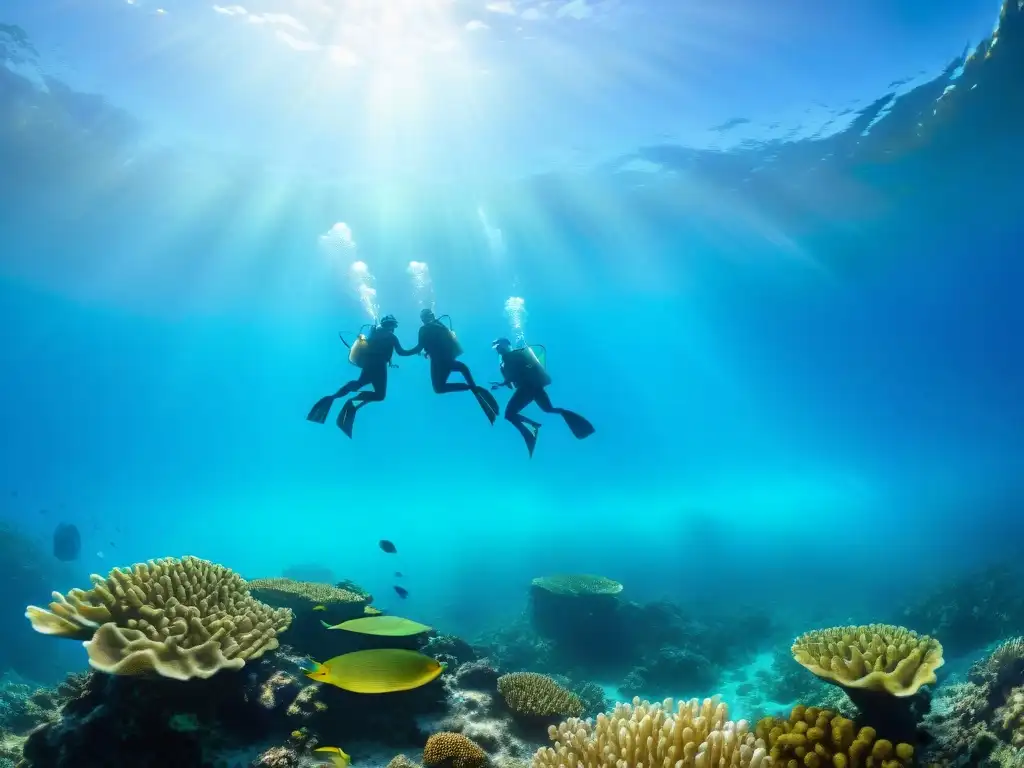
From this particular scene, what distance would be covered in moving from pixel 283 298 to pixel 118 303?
12.3 metres

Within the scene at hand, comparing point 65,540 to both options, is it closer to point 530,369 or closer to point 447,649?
point 447,649

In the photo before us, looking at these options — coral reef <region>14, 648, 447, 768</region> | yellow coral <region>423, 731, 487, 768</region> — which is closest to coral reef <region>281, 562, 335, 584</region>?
coral reef <region>14, 648, 447, 768</region>

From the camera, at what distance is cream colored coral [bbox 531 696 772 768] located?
297cm

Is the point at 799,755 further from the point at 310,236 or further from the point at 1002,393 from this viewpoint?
the point at 1002,393

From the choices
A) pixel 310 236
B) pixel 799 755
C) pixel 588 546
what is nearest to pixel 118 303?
pixel 310 236

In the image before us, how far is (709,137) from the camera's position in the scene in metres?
22.3

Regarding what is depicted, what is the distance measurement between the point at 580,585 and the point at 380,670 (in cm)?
1258

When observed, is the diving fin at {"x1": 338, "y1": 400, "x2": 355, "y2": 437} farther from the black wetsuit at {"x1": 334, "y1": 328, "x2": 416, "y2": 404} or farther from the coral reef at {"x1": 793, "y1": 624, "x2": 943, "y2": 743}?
the coral reef at {"x1": 793, "y1": 624, "x2": 943, "y2": 743}

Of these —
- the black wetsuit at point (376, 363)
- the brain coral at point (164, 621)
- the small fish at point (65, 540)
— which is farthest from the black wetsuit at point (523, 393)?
the small fish at point (65, 540)

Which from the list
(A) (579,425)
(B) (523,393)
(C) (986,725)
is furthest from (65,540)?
A: (C) (986,725)

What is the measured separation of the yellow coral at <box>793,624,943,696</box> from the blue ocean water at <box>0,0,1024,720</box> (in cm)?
1857

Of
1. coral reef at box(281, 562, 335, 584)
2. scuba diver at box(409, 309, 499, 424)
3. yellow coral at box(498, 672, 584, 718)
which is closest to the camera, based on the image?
yellow coral at box(498, 672, 584, 718)

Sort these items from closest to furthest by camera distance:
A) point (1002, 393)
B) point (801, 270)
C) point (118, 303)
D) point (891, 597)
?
point (891, 597) → point (801, 270) → point (118, 303) → point (1002, 393)

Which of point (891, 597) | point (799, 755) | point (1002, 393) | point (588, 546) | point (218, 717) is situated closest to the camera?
point (799, 755)
